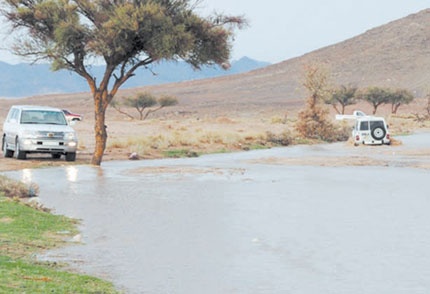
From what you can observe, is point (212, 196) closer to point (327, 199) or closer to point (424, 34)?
point (327, 199)

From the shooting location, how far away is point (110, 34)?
29.2 metres

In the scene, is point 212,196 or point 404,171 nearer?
point 212,196

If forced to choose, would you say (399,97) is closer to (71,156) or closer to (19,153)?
(71,156)

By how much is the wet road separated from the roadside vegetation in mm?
369

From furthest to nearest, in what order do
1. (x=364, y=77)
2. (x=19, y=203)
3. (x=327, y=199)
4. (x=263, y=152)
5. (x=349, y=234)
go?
(x=364, y=77)
(x=263, y=152)
(x=327, y=199)
(x=19, y=203)
(x=349, y=234)

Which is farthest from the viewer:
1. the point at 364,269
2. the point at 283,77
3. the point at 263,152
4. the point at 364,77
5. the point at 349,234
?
the point at 283,77

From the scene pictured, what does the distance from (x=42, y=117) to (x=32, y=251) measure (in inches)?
745

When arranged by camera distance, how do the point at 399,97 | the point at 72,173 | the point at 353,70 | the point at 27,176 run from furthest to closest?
the point at 353,70 → the point at 399,97 → the point at 72,173 → the point at 27,176

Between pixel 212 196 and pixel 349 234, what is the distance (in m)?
6.48

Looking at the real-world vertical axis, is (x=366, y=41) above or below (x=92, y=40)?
above

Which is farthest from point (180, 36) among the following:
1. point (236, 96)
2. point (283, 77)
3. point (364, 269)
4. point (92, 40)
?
point (283, 77)

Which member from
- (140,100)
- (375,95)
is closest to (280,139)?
(140,100)

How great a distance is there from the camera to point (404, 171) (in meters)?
28.9

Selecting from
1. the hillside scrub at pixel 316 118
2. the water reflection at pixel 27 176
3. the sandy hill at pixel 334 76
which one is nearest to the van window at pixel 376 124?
the hillside scrub at pixel 316 118
